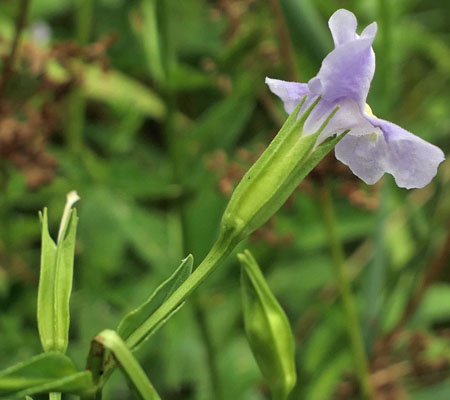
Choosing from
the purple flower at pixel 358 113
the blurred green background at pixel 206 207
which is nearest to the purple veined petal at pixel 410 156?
the purple flower at pixel 358 113

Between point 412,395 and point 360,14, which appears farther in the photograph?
point 360,14

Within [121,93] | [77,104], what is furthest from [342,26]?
[121,93]

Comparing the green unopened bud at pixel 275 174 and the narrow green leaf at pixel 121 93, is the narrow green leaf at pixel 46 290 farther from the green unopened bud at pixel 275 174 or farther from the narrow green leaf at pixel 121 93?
the narrow green leaf at pixel 121 93

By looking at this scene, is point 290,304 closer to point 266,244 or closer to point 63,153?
point 266,244

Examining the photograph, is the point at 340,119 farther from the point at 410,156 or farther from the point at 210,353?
the point at 210,353

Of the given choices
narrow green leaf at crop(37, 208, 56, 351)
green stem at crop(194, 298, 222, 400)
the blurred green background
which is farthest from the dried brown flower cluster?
narrow green leaf at crop(37, 208, 56, 351)

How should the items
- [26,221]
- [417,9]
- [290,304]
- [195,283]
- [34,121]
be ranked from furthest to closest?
1. [417,9]
2. [290,304]
3. [26,221]
4. [34,121]
5. [195,283]

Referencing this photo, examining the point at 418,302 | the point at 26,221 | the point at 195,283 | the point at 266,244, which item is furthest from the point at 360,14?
the point at 195,283
